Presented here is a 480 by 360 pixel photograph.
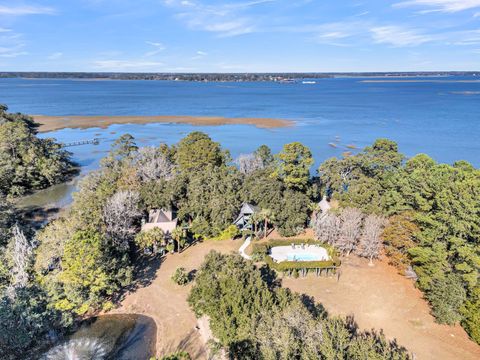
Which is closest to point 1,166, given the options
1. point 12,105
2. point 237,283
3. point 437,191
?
point 237,283

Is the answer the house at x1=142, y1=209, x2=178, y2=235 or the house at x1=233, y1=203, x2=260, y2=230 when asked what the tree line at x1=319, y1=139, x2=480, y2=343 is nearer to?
the house at x1=233, y1=203, x2=260, y2=230

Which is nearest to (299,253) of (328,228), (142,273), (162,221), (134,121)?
(328,228)

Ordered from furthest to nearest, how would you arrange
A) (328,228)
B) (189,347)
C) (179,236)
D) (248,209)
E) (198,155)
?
(198,155), (248,209), (179,236), (328,228), (189,347)

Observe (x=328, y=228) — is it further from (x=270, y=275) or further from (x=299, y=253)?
(x=270, y=275)

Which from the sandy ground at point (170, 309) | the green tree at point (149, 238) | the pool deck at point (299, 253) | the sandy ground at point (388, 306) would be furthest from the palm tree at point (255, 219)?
the green tree at point (149, 238)

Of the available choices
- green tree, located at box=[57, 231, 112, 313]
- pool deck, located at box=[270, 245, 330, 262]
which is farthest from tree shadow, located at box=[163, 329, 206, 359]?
pool deck, located at box=[270, 245, 330, 262]

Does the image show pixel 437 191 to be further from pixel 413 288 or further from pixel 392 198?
pixel 413 288
